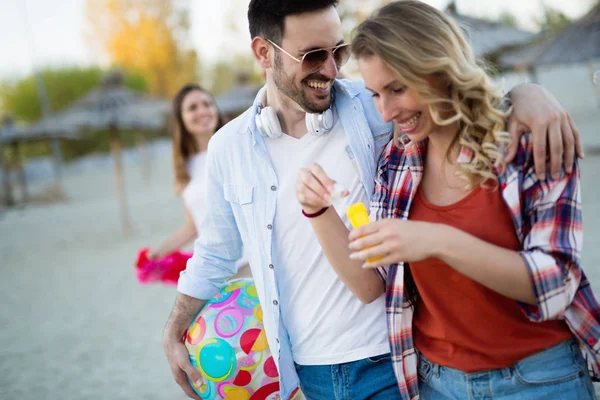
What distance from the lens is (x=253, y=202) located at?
2355 millimetres

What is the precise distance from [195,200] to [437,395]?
9.51 ft

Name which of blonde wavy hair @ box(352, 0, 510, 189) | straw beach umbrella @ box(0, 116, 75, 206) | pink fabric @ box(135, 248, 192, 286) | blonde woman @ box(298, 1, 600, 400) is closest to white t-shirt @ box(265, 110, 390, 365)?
blonde woman @ box(298, 1, 600, 400)

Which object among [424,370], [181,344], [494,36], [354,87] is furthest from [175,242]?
[494,36]

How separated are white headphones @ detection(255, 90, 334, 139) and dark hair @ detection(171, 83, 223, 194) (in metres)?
2.80

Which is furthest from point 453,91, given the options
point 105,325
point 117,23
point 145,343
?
point 117,23

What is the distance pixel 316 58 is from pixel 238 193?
1.97 ft

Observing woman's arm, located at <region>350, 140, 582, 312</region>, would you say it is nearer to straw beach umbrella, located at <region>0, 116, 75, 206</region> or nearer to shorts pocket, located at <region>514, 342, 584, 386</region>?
shorts pocket, located at <region>514, 342, 584, 386</region>

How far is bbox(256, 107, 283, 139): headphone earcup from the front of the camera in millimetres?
2346

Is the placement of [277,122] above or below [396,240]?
above

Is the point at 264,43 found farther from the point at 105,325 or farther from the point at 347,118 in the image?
the point at 105,325

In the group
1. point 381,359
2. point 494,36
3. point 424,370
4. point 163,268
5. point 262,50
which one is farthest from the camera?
point 494,36

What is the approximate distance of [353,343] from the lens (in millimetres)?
2199

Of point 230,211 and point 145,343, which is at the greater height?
→ point 230,211

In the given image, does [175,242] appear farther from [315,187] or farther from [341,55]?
[315,187]
